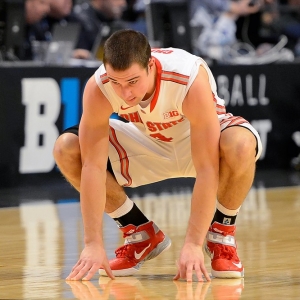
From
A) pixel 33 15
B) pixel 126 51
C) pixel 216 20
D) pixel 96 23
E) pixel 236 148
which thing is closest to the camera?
pixel 126 51

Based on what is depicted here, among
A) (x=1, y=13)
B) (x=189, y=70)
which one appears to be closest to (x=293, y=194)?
(x=1, y=13)

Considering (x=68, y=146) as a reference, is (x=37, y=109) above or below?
below

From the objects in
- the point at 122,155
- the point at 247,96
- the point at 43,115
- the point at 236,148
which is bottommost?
the point at 247,96

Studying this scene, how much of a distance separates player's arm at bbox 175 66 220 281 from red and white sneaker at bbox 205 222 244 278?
199mm

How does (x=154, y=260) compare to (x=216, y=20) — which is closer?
(x=154, y=260)

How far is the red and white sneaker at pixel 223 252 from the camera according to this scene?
3225 millimetres

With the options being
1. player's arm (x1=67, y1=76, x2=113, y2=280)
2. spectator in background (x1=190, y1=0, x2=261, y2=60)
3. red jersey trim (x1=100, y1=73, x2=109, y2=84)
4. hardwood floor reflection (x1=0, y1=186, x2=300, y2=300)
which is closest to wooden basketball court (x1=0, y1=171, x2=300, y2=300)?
hardwood floor reflection (x1=0, y1=186, x2=300, y2=300)

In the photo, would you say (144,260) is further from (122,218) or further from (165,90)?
(165,90)

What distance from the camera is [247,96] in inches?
311

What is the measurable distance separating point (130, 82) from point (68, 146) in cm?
52

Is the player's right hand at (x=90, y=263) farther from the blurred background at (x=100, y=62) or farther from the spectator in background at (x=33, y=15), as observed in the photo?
the spectator in background at (x=33, y=15)

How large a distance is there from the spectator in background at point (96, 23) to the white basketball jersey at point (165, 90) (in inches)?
171

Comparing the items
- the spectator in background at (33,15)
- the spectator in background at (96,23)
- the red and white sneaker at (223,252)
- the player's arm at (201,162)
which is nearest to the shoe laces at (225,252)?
the red and white sneaker at (223,252)

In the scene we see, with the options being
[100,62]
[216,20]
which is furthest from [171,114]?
[216,20]
